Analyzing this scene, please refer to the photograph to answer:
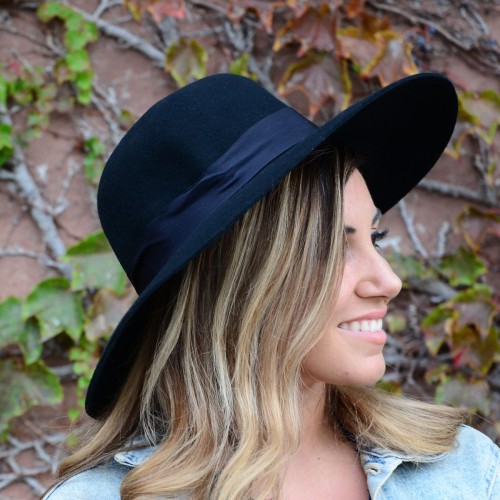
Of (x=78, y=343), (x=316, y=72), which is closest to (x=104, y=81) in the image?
(x=316, y=72)

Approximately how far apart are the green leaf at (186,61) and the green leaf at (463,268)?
975mm

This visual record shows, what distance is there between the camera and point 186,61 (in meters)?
2.40

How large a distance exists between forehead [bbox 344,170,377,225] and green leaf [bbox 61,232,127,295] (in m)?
1.14

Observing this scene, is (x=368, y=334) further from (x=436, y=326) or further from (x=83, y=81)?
(x=83, y=81)

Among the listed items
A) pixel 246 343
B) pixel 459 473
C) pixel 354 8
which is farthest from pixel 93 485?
pixel 354 8

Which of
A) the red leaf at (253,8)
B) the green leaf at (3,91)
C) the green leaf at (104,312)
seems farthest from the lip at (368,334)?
the green leaf at (3,91)

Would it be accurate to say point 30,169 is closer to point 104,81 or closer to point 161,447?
point 104,81

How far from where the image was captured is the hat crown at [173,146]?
48.6 inches

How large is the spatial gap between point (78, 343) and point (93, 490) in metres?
1.03

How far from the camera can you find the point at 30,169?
7.70 feet

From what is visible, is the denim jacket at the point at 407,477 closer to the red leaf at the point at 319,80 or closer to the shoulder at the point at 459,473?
the shoulder at the point at 459,473

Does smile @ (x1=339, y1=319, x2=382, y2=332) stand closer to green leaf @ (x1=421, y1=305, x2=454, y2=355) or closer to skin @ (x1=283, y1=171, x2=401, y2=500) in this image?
skin @ (x1=283, y1=171, x2=401, y2=500)

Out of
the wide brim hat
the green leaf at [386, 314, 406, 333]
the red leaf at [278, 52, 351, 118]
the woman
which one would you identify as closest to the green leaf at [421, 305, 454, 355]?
the green leaf at [386, 314, 406, 333]

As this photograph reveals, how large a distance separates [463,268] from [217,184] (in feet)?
4.81
